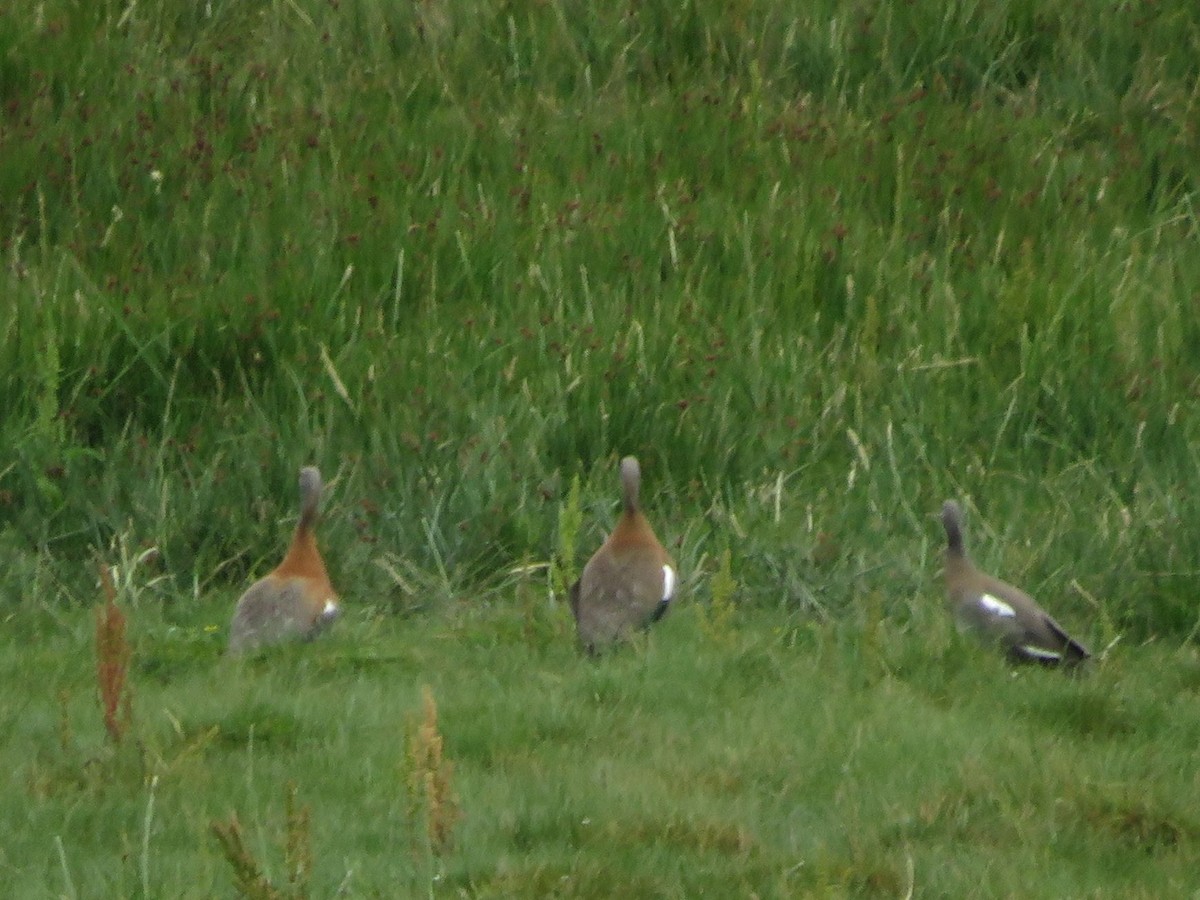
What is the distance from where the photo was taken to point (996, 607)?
23.5ft

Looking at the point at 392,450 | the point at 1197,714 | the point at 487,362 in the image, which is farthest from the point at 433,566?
the point at 1197,714

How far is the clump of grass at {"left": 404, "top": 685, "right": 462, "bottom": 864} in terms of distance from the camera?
5.07m

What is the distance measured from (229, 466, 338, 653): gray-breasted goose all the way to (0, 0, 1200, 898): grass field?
12cm

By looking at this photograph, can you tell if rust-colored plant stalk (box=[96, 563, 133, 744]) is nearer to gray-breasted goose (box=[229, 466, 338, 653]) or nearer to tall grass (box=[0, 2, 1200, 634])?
gray-breasted goose (box=[229, 466, 338, 653])

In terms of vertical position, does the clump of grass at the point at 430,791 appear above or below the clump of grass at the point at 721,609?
above

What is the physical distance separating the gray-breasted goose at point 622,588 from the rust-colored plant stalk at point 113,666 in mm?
1766

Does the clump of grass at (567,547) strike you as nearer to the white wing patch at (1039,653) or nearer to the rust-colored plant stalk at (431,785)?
the white wing patch at (1039,653)

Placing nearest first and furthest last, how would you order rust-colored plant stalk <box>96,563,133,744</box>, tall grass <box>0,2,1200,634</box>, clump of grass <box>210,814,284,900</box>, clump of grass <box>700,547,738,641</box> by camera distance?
clump of grass <box>210,814,284,900</box>, rust-colored plant stalk <box>96,563,133,744</box>, clump of grass <box>700,547,738,641</box>, tall grass <box>0,2,1200,634</box>

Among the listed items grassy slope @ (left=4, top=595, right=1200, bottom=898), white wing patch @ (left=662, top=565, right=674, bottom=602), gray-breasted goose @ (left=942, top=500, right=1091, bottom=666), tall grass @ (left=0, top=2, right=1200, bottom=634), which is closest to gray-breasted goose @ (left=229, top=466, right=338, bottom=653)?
grassy slope @ (left=4, top=595, right=1200, bottom=898)

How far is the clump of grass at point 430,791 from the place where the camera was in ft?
16.6

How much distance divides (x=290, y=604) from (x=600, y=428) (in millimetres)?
2060

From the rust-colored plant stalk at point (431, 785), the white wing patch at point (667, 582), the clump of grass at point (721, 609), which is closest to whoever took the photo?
the rust-colored plant stalk at point (431, 785)

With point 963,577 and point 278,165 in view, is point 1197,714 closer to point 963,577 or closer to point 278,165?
point 963,577

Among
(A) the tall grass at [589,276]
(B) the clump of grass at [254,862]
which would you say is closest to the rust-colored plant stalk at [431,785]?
(B) the clump of grass at [254,862]
